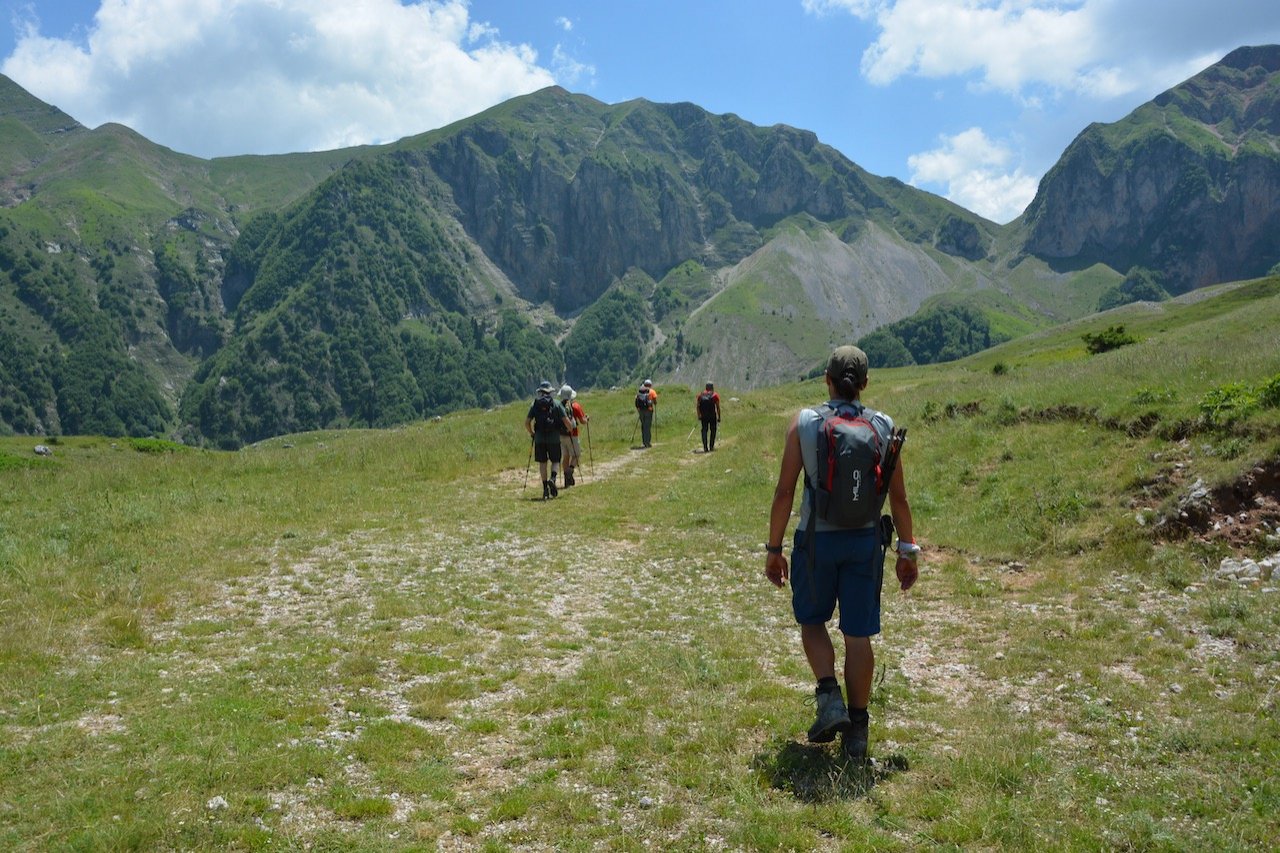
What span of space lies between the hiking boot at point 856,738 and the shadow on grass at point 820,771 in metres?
0.05

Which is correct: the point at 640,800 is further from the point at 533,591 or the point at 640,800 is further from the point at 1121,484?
the point at 1121,484

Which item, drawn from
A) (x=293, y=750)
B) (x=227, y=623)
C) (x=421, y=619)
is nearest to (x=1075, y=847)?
(x=293, y=750)

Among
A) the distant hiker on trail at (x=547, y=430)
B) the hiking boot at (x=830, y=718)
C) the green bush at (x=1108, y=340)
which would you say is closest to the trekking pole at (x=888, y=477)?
the hiking boot at (x=830, y=718)

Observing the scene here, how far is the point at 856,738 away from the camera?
6.64 metres

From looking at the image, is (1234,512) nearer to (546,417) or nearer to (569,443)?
(546,417)

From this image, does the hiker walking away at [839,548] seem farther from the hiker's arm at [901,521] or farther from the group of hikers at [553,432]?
the group of hikers at [553,432]

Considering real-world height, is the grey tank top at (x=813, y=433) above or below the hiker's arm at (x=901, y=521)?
above

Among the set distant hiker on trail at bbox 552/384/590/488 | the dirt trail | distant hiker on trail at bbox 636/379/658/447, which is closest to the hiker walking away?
the dirt trail

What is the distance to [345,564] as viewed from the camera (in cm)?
1464

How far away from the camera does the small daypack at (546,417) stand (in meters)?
23.5

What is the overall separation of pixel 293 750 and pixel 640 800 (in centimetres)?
308

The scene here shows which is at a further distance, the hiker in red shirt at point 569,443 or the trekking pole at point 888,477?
the hiker in red shirt at point 569,443

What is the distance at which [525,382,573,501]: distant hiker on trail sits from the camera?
2319 cm

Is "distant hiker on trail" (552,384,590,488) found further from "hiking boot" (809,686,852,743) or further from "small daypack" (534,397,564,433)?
"hiking boot" (809,686,852,743)
